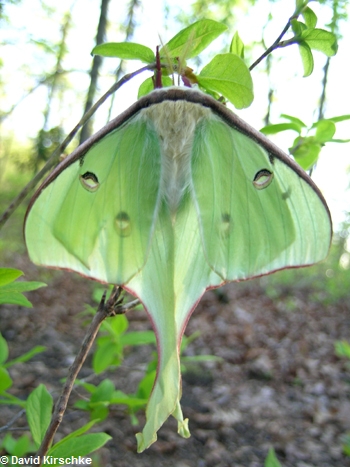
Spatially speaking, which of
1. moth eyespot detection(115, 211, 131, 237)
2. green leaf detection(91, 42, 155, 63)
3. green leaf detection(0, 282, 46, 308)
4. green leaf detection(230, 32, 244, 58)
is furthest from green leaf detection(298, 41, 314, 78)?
green leaf detection(0, 282, 46, 308)

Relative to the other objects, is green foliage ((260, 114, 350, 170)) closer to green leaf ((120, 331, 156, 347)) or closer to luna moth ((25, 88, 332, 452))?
luna moth ((25, 88, 332, 452))

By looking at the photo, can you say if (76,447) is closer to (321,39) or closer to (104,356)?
(104,356)

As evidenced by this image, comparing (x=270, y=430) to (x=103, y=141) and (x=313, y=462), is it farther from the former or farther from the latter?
(x=103, y=141)

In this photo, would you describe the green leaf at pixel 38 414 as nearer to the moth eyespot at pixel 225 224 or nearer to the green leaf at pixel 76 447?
the green leaf at pixel 76 447

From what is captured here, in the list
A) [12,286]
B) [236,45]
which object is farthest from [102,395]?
[236,45]

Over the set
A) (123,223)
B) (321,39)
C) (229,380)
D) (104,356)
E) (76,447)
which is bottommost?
(229,380)

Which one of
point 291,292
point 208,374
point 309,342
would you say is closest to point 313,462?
point 208,374

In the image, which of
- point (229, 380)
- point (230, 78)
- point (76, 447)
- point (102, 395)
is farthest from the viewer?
point (229, 380)

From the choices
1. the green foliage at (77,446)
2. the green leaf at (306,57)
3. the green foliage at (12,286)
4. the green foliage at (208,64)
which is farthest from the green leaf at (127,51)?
the green foliage at (77,446)
